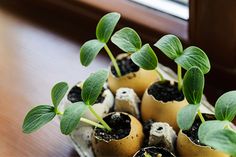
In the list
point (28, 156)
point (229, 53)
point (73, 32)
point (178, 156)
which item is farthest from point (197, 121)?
point (73, 32)

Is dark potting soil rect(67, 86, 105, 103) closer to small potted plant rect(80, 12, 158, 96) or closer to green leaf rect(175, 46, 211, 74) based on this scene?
small potted plant rect(80, 12, 158, 96)

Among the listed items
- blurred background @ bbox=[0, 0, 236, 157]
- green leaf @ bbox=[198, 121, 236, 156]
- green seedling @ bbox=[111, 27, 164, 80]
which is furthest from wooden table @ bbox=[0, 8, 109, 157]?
green leaf @ bbox=[198, 121, 236, 156]

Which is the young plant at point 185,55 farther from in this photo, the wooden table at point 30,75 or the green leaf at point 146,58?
the wooden table at point 30,75

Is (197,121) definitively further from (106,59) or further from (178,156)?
(106,59)

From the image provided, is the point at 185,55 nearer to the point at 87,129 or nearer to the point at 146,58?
the point at 146,58

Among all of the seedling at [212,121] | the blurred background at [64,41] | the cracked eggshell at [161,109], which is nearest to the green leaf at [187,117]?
the seedling at [212,121]
